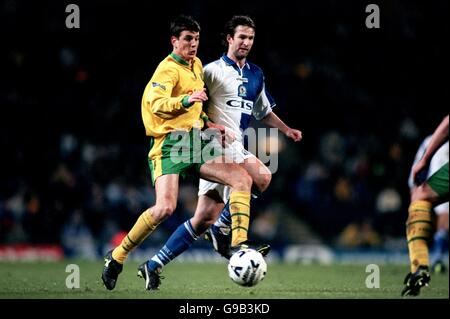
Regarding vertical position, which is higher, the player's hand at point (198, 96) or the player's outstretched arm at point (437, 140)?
the player's hand at point (198, 96)

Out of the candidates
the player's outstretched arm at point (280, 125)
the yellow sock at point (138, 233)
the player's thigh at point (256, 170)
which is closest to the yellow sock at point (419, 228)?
the player's thigh at point (256, 170)

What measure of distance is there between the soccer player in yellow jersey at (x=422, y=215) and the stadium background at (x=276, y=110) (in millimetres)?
9803

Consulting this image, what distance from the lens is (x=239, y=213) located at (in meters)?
7.45

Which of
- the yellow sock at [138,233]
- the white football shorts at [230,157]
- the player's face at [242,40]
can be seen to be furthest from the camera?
the player's face at [242,40]

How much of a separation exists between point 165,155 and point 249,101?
1.27m

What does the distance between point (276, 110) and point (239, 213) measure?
10.8 m

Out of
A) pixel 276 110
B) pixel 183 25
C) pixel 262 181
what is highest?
pixel 276 110

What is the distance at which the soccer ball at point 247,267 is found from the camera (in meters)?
6.96

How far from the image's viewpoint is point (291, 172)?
18.5 metres

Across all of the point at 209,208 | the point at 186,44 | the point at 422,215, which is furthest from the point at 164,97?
the point at 422,215

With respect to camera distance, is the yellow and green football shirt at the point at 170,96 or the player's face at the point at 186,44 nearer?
the yellow and green football shirt at the point at 170,96

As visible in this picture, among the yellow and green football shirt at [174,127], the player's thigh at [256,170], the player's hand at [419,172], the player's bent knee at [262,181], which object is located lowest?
the player's hand at [419,172]

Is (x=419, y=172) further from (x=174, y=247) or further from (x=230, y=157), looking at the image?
(x=174, y=247)

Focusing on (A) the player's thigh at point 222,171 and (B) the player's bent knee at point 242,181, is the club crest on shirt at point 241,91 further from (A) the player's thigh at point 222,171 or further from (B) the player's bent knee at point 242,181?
(B) the player's bent knee at point 242,181
